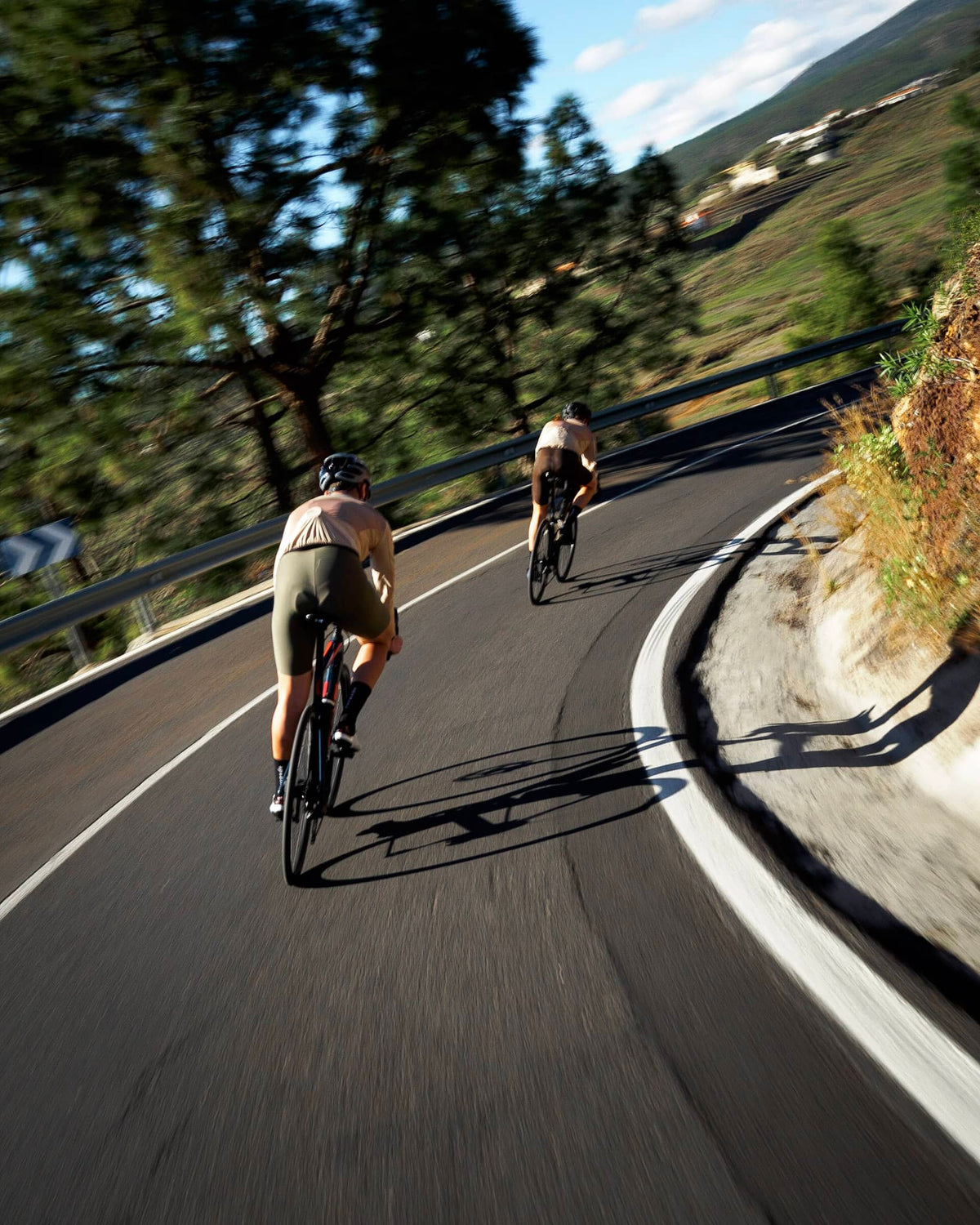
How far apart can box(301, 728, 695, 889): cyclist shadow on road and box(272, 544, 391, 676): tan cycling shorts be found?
3.11 ft

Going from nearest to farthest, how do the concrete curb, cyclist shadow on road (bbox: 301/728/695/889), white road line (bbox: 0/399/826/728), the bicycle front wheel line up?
the concrete curb → cyclist shadow on road (bbox: 301/728/695/889) → the bicycle front wheel → white road line (bbox: 0/399/826/728)

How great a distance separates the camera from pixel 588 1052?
10.1ft

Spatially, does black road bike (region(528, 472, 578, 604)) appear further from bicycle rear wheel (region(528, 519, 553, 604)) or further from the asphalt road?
the asphalt road

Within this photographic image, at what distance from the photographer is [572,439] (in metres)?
9.52

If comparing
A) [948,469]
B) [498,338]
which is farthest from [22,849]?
[498,338]

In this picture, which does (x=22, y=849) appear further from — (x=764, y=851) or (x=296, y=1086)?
(x=764, y=851)

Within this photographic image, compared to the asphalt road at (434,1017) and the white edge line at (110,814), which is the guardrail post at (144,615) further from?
the asphalt road at (434,1017)

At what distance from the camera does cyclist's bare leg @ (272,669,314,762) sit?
503cm

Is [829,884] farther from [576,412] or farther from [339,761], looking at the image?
[576,412]

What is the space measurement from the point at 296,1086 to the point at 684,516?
8795 millimetres

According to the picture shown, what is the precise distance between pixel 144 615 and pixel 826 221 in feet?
231

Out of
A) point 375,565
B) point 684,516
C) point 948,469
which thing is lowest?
point 684,516

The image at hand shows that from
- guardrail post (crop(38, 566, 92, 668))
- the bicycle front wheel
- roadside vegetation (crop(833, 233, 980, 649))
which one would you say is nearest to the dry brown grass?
roadside vegetation (crop(833, 233, 980, 649))

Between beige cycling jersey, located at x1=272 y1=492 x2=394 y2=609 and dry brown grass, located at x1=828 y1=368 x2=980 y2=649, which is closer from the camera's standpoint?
dry brown grass, located at x1=828 y1=368 x2=980 y2=649
